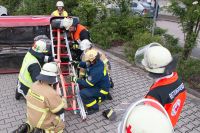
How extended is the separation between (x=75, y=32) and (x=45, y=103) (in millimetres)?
3935

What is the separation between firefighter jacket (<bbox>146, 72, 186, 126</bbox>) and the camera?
2.97 meters

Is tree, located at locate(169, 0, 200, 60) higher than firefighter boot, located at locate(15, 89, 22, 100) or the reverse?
higher

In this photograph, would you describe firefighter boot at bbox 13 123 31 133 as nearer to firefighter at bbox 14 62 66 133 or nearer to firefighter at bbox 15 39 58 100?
firefighter at bbox 14 62 66 133

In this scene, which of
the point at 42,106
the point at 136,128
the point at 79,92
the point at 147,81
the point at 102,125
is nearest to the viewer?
the point at 136,128

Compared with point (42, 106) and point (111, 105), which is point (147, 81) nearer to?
point (111, 105)

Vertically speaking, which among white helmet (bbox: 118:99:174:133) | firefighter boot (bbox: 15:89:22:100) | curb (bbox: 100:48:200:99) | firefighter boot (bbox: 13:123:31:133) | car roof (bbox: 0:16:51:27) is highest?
white helmet (bbox: 118:99:174:133)

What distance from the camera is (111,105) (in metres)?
6.48

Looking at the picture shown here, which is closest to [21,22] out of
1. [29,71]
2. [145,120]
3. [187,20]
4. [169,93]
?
[29,71]

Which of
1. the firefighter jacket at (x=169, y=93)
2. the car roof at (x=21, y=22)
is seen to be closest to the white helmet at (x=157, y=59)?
the firefighter jacket at (x=169, y=93)

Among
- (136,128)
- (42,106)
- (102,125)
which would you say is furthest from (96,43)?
(136,128)

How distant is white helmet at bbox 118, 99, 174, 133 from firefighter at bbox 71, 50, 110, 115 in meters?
3.89

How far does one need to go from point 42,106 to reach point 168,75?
2179mm

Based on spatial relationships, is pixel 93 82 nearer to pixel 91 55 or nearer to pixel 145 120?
pixel 91 55

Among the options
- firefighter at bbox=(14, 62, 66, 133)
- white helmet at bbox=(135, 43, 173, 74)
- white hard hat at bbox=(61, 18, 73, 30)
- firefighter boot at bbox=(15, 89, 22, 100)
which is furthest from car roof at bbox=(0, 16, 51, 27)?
white helmet at bbox=(135, 43, 173, 74)
